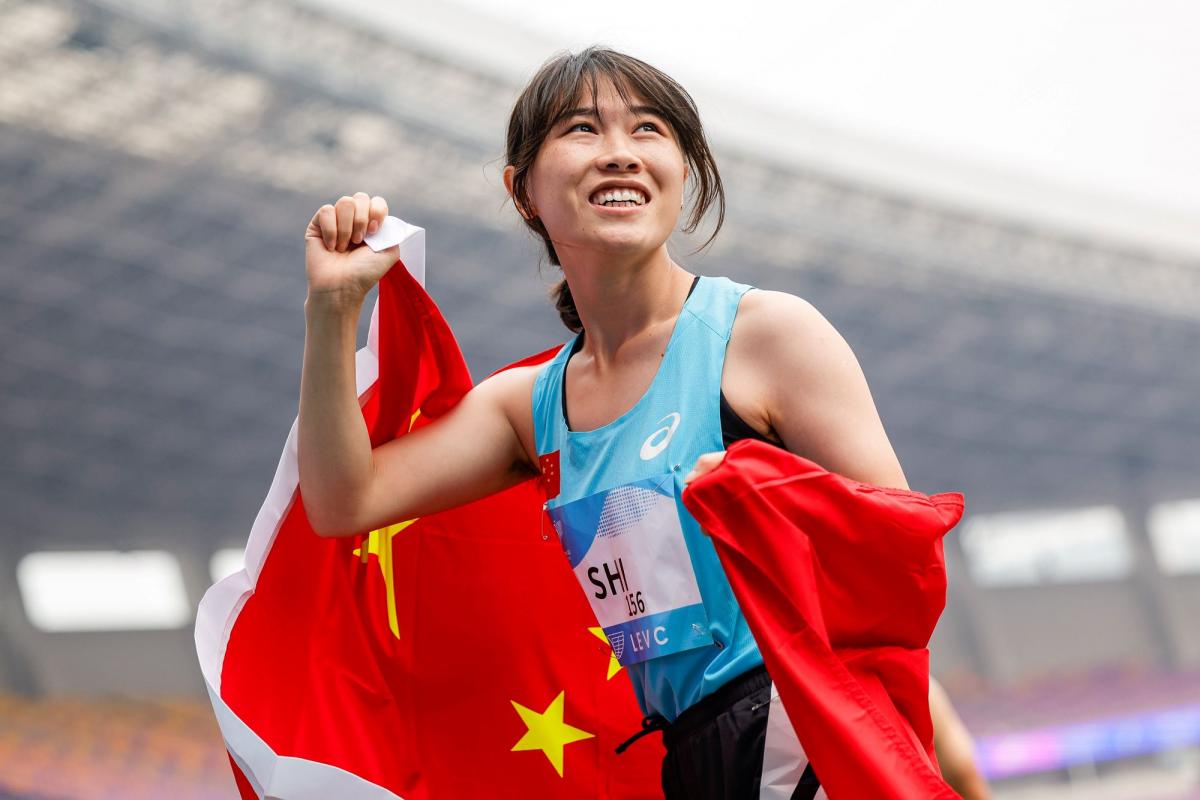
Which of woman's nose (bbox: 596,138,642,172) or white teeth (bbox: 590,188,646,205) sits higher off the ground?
woman's nose (bbox: 596,138,642,172)

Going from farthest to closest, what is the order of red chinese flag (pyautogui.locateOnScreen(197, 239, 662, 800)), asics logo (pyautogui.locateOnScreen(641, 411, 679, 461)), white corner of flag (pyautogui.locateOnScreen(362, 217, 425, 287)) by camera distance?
red chinese flag (pyautogui.locateOnScreen(197, 239, 662, 800)) → white corner of flag (pyautogui.locateOnScreen(362, 217, 425, 287)) → asics logo (pyautogui.locateOnScreen(641, 411, 679, 461))

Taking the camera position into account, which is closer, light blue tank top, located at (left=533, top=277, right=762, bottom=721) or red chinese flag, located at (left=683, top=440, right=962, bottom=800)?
red chinese flag, located at (left=683, top=440, right=962, bottom=800)

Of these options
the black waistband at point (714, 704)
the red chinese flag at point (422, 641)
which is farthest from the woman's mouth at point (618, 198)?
the black waistband at point (714, 704)

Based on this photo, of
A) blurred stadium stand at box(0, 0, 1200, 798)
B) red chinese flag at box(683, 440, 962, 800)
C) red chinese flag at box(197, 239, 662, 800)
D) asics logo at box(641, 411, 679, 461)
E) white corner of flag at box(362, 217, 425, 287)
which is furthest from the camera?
blurred stadium stand at box(0, 0, 1200, 798)

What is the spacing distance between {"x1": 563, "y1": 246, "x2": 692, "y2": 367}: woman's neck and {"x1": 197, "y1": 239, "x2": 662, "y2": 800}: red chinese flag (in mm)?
354

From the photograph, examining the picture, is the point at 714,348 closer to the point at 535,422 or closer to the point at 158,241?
the point at 535,422

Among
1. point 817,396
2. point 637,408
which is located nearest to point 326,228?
point 637,408

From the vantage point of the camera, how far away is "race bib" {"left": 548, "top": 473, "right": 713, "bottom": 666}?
1.65 m

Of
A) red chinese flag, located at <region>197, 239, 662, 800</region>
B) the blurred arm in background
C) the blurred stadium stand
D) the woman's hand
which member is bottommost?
the blurred stadium stand

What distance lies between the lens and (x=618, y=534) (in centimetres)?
172

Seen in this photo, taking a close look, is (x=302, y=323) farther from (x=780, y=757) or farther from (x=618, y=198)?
(x=780, y=757)

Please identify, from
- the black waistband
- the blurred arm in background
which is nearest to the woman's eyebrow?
the black waistband

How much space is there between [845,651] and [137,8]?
50.4 feet

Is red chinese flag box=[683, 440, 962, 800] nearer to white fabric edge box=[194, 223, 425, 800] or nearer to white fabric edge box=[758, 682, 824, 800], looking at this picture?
white fabric edge box=[758, 682, 824, 800]
